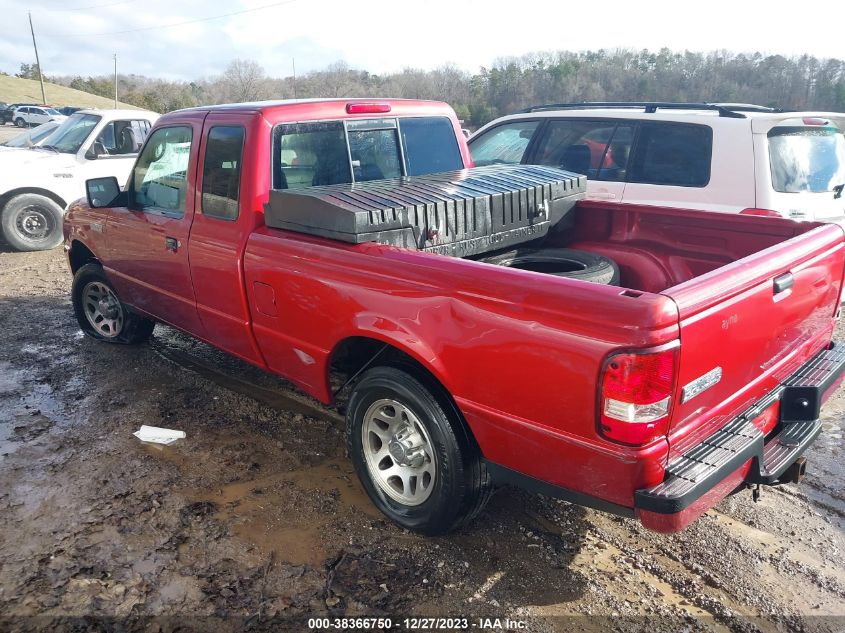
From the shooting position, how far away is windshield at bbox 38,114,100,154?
358 inches

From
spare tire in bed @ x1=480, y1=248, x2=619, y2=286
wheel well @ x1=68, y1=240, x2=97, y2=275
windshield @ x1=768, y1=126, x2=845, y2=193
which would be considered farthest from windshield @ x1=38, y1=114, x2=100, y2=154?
windshield @ x1=768, y1=126, x2=845, y2=193

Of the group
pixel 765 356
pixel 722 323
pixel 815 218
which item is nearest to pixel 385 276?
pixel 722 323

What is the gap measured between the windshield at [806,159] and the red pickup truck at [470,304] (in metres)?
1.99

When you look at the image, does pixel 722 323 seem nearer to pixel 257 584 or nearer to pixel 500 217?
pixel 500 217

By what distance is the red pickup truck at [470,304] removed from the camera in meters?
2.20

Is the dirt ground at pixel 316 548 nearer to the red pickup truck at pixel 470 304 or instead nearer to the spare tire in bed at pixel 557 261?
the red pickup truck at pixel 470 304

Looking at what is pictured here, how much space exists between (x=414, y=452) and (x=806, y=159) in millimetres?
4283

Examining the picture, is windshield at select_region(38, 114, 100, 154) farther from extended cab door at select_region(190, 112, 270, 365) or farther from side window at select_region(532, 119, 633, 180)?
side window at select_region(532, 119, 633, 180)

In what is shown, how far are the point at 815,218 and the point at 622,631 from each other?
4089 mm

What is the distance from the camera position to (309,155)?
3752mm

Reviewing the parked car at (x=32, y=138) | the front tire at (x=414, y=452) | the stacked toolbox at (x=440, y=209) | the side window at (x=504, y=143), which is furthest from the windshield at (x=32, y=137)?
the front tire at (x=414, y=452)

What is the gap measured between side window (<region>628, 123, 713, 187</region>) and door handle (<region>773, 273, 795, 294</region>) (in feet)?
9.42

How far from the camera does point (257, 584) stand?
107 inches

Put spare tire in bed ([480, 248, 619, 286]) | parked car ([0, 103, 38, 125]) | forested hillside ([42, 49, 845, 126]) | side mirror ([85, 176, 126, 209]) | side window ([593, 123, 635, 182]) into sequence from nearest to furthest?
1. spare tire in bed ([480, 248, 619, 286])
2. side mirror ([85, 176, 126, 209])
3. side window ([593, 123, 635, 182])
4. forested hillside ([42, 49, 845, 126])
5. parked car ([0, 103, 38, 125])
